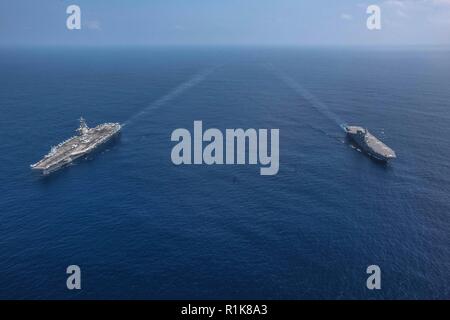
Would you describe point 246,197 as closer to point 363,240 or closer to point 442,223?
point 363,240

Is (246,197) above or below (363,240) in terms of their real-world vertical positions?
above

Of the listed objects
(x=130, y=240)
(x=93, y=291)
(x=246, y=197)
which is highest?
(x=246, y=197)

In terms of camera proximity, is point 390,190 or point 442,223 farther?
point 390,190

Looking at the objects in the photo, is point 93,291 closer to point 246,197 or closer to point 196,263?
point 196,263

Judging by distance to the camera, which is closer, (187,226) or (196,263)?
(196,263)
